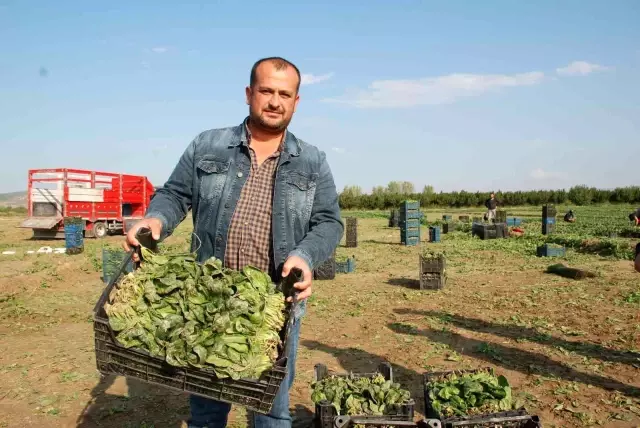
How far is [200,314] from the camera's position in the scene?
300 cm

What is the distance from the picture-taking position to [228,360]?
9.02 ft

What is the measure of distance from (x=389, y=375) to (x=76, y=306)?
30.6 ft

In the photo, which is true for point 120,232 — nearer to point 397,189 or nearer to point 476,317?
point 476,317

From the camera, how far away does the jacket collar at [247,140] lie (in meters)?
3.64

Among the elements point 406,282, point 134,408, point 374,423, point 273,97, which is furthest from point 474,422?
point 406,282

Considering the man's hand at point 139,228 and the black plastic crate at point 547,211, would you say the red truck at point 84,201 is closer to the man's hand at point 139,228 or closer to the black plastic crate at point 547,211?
the black plastic crate at point 547,211

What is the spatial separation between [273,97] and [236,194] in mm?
696

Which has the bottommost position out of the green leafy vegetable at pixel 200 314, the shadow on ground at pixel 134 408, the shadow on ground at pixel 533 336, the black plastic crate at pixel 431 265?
the shadow on ground at pixel 134 408

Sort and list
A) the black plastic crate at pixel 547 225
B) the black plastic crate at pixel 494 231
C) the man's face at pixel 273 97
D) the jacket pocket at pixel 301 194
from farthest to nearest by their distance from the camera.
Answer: the black plastic crate at pixel 547 225
the black plastic crate at pixel 494 231
the jacket pocket at pixel 301 194
the man's face at pixel 273 97

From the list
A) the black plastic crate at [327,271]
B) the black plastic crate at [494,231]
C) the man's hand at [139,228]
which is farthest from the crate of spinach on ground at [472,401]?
the black plastic crate at [494,231]

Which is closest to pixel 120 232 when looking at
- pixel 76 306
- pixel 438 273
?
pixel 76 306

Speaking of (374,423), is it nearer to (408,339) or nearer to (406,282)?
(408,339)

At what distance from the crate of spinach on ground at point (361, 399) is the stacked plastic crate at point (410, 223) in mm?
18676

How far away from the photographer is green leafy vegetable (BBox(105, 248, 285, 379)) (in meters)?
2.76
